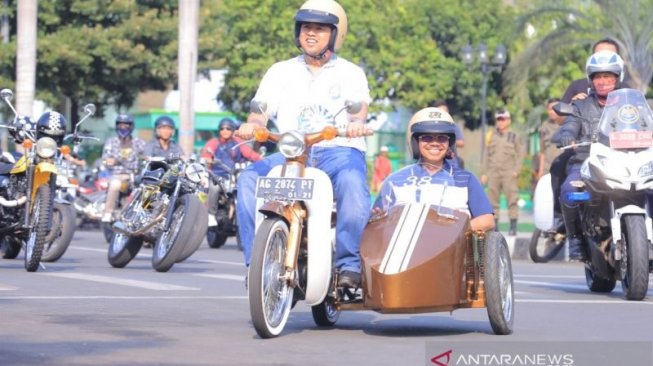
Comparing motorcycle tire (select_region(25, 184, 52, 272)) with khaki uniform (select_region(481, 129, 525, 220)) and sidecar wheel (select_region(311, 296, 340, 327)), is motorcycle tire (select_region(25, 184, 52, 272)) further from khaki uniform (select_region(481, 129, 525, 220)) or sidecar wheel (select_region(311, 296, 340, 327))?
khaki uniform (select_region(481, 129, 525, 220))

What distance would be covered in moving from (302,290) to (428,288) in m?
0.74

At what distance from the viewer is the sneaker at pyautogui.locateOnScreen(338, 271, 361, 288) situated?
919cm

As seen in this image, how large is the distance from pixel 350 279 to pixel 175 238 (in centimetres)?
633

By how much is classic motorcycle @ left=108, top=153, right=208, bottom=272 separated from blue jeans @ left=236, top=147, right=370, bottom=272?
5.93m

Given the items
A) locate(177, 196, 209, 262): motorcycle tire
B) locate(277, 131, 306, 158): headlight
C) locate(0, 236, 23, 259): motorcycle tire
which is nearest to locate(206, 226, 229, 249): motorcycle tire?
locate(0, 236, 23, 259): motorcycle tire

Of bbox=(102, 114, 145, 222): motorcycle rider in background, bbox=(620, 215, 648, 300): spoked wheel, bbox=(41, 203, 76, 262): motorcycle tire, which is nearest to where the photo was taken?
bbox=(620, 215, 648, 300): spoked wheel

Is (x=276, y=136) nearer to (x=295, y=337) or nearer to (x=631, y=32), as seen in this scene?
(x=295, y=337)

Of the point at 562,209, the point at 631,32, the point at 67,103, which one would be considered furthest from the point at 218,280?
the point at 67,103

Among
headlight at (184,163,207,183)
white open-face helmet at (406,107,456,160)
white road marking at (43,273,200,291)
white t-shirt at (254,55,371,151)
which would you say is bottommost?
white road marking at (43,273,200,291)

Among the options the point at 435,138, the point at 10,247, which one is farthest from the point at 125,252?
the point at 435,138

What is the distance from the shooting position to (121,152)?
2161 cm

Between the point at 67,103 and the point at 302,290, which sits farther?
the point at 67,103

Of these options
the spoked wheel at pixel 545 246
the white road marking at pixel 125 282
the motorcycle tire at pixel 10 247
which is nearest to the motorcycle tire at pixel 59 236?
the motorcycle tire at pixel 10 247

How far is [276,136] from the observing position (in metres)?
9.06
